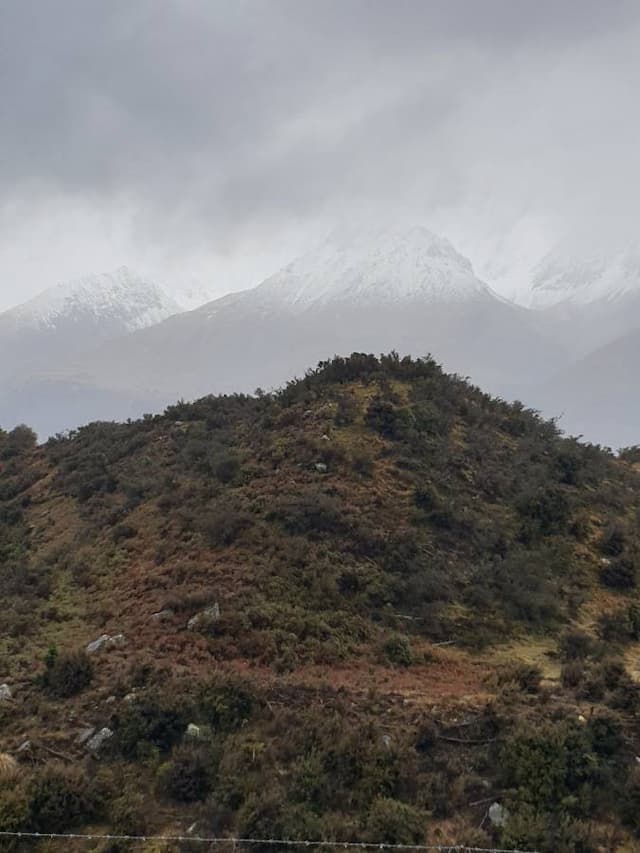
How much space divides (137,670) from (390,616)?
6.25 m

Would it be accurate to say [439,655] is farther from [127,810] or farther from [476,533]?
[127,810]

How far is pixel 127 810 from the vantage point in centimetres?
784

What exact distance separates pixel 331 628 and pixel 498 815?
6.17 meters

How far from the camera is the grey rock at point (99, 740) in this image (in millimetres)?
9439

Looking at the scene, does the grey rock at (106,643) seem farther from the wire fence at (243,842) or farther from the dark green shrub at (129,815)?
the wire fence at (243,842)

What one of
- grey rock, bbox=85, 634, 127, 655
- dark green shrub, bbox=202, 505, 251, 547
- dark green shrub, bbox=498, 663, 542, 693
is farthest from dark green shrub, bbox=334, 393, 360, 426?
dark green shrub, bbox=498, 663, 542, 693

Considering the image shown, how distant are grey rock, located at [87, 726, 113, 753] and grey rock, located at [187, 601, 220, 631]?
11.4 ft

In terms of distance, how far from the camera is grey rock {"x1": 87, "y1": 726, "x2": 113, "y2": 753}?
31.0ft

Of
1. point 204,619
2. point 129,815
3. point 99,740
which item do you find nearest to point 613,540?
point 204,619

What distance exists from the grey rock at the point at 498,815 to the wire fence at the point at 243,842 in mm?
485

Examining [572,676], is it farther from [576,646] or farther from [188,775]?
[188,775]

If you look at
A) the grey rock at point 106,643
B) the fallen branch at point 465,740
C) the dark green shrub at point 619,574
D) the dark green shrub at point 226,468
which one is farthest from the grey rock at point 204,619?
the dark green shrub at point 619,574

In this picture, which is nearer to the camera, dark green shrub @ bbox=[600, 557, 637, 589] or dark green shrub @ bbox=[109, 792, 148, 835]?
dark green shrub @ bbox=[109, 792, 148, 835]

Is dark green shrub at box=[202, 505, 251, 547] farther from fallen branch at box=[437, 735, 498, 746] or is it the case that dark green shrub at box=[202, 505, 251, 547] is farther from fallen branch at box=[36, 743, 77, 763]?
fallen branch at box=[437, 735, 498, 746]
